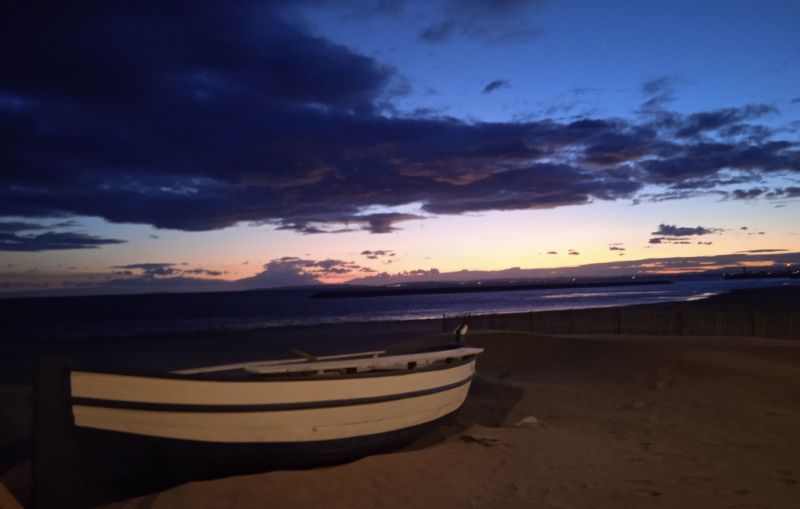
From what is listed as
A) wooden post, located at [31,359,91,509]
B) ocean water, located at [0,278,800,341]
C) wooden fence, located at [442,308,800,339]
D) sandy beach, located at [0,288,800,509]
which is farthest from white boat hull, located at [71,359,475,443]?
ocean water, located at [0,278,800,341]

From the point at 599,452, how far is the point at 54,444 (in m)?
6.56

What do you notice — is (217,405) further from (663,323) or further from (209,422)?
(663,323)

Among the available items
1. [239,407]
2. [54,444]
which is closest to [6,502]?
[54,444]

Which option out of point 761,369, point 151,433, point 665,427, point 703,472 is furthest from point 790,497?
point 761,369

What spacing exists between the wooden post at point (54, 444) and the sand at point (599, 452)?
64 centimetres

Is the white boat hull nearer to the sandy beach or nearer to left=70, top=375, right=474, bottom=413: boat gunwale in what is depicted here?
left=70, top=375, right=474, bottom=413: boat gunwale

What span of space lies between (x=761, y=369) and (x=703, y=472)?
829cm

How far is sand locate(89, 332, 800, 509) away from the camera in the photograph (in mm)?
6492

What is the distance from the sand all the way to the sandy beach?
0.07ft

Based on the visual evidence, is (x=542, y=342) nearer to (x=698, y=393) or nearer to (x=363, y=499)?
(x=698, y=393)

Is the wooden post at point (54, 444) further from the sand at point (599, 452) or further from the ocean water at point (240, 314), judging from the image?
the ocean water at point (240, 314)

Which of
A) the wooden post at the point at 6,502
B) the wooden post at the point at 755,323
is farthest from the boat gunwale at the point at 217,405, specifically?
the wooden post at the point at 755,323

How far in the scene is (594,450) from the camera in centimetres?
846

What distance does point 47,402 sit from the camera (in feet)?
20.4
